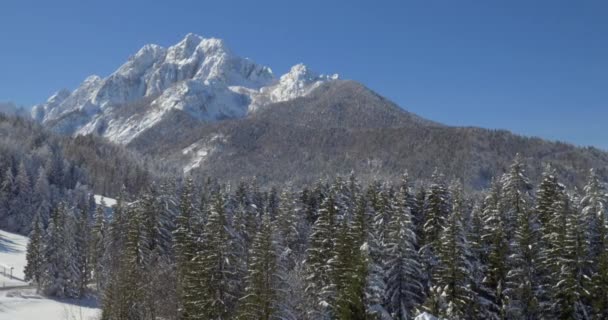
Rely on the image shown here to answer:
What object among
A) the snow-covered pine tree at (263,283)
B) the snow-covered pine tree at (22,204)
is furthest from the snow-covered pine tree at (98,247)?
the snow-covered pine tree at (22,204)

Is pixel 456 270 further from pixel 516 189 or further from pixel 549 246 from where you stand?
pixel 516 189

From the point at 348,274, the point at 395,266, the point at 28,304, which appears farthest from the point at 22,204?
the point at 348,274

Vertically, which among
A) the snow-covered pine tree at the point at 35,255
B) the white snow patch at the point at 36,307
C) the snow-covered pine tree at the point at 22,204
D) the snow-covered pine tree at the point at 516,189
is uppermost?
the snow-covered pine tree at the point at 22,204

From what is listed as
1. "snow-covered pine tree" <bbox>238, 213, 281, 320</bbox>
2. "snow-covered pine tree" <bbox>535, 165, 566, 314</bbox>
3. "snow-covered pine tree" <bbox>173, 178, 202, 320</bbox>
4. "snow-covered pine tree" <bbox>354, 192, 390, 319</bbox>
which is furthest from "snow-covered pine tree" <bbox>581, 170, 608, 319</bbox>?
"snow-covered pine tree" <bbox>173, 178, 202, 320</bbox>

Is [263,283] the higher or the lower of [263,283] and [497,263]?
the lower

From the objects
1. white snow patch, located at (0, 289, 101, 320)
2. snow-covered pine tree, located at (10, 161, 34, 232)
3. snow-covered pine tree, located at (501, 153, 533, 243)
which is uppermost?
snow-covered pine tree, located at (10, 161, 34, 232)

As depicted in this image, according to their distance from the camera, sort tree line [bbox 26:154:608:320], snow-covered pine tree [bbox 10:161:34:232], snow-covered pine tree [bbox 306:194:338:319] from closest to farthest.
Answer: tree line [bbox 26:154:608:320], snow-covered pine tree [bbox 306:194:338:319], snow-covered pine tree [bbox 10:161:34:232]

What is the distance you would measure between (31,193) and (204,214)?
89.5 metres

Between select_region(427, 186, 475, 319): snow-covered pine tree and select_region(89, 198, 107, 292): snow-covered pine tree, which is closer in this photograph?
select_region(427, 186, 475, 319): snow-covered pine tree

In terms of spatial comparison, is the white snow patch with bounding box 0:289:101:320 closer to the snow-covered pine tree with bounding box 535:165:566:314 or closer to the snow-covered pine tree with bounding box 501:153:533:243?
the snow-covered pine tree with bounding box 535:165:566:314

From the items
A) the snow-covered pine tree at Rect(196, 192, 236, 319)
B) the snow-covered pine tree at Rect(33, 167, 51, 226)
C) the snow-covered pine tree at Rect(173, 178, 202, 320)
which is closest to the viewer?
the snow-covered pine tree at Rect(173, 178, 202, 320)

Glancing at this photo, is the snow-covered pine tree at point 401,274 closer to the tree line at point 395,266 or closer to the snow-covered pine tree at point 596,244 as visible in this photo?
the tree line at point 395,266

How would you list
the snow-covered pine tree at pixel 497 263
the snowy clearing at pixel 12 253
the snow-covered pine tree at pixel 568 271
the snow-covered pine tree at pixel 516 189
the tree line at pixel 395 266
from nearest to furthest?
the tree line at pixel 395 266 < the snow-covered pine tree at pixel 568 271 < the snow-covered pine tree at pixel 497 263 < the snow-covered pine tree at pixel 516 189 < the snowy clearing at pixel 12 253

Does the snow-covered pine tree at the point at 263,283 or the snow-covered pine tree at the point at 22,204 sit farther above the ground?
the snow-covered pine tree at the point at 22,204
